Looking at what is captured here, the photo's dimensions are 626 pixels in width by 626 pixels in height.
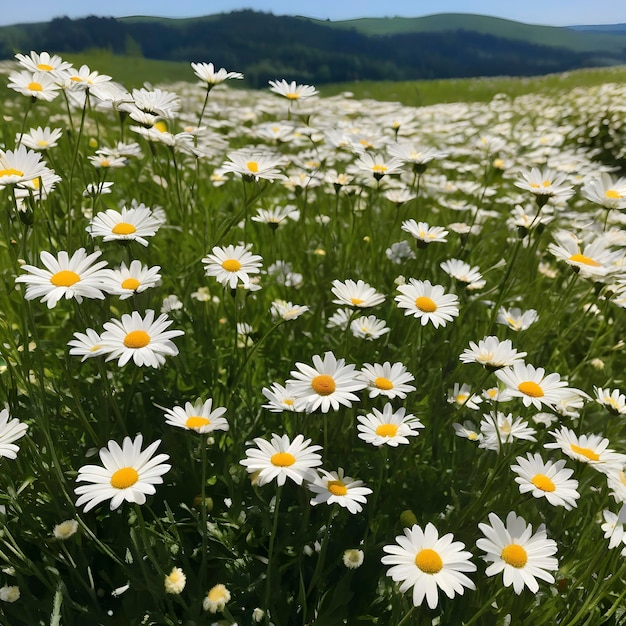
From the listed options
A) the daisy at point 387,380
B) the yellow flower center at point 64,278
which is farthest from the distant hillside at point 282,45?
the daisy at point 387,380

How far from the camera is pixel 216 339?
2.03m

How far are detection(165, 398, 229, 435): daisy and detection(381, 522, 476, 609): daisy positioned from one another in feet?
1.42

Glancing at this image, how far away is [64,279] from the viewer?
3.86 feet

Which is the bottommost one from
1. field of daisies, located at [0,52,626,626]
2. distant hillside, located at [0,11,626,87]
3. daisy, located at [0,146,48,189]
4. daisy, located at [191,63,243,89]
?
field of daisies, located at [0,52,626,626]

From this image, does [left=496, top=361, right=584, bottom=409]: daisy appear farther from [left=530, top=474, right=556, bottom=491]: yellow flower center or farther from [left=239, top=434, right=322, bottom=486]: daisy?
[left=239, top=434, right=322, bottom=486]: daisy

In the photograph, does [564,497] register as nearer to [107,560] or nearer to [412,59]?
[107,560]

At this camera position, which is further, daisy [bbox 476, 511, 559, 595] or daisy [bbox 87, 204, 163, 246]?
daisy [bbox 87, 204, 163, 246]

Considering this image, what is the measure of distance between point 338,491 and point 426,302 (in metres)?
0.62

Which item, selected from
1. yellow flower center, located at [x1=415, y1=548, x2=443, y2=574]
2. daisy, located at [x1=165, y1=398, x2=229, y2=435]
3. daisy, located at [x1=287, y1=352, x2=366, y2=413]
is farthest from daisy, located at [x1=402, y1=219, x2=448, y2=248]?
yellow flower center, located at [x1=415, y1=548, x2=443, y2=574]

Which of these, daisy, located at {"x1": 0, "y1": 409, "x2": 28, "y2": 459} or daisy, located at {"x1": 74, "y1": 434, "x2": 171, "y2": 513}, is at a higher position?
daisy, located at {"x1": 0, "y1": 409, "x2": 28, "y2": 459}

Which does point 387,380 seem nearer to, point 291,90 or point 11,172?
point 11,172

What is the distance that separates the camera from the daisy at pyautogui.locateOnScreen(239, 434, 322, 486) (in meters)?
1.04

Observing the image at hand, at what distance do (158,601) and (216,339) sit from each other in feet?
3.42

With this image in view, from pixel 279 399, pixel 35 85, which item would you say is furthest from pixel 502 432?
pixel 35 85
